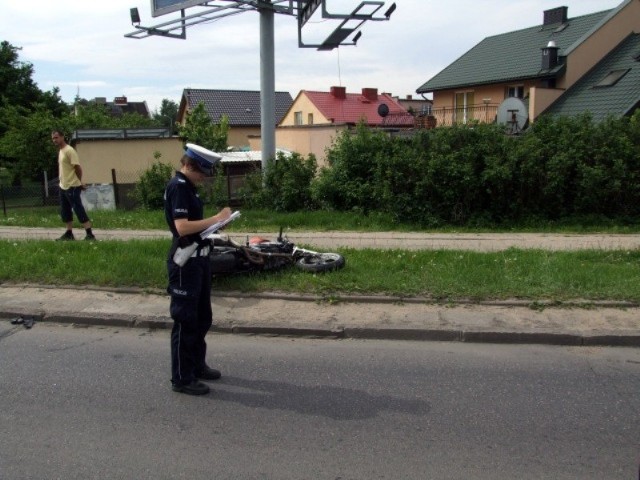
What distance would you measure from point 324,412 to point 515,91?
2778cm

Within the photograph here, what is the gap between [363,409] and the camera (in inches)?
167

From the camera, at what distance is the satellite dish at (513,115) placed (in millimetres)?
14344

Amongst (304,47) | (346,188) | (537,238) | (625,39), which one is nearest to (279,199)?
(346,188)

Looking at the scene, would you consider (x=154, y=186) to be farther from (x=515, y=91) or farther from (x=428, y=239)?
(x=515, y=91)

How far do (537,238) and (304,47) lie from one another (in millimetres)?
8179

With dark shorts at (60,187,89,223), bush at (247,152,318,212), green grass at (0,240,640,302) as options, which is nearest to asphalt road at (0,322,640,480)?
green grass at (0,240,640,302)

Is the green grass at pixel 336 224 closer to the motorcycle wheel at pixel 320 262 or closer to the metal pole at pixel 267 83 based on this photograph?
the metal pole at pixel 267 83

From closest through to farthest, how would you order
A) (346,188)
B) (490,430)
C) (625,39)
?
(490,430), (346,188), (625,39)

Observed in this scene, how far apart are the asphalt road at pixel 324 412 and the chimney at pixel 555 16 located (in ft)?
99.4

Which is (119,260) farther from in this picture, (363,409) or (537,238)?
(537,238)

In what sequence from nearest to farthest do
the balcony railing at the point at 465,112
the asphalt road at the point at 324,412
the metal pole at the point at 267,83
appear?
the asphalt road at the point at 324,412, the metal pole at the point at 267,83, the balcony railing at the point at 465,112

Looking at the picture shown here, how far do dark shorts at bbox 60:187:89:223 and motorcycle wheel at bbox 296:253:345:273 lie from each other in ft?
14.7

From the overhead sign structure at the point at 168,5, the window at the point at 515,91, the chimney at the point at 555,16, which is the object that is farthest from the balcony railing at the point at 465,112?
the overhead sign structure at the point at 168,5

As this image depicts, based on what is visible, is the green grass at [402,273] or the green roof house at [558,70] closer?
the green grass at [402,273]
